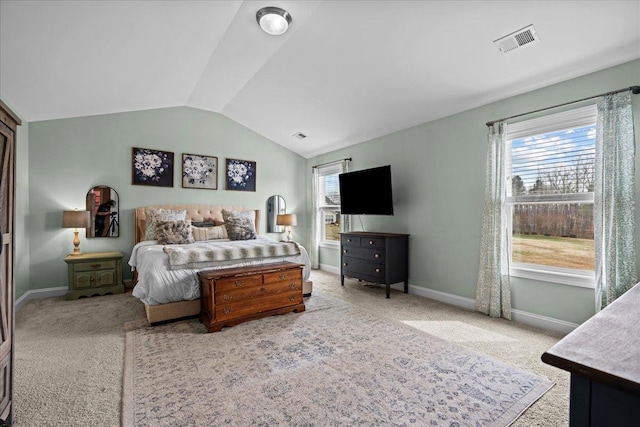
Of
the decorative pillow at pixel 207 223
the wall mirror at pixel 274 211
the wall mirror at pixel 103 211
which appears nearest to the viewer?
the wall mirror at pixel 103 211

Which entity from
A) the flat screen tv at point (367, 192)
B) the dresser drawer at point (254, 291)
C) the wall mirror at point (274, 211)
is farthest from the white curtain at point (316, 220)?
the dresser drawer at point (254, 291)

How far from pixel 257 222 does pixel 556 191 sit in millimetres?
4693

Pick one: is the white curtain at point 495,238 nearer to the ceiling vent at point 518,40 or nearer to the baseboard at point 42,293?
the ceiling vent at point 518,40

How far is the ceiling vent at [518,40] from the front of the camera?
2.59m

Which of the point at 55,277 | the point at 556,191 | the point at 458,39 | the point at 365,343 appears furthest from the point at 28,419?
the point at 556,191

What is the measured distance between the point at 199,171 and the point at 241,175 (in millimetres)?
769

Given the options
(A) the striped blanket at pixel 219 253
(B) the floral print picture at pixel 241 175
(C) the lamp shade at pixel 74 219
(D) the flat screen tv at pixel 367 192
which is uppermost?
(B) the floral print picture at pixel 241 175

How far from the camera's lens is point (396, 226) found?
15.7 feet

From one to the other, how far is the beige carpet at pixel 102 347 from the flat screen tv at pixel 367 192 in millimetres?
1254

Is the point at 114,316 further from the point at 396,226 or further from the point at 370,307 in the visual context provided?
the point at 396,226

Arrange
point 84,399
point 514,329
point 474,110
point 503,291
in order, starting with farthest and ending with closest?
point 474,110, point 503,291, point 514,329, point 84,399

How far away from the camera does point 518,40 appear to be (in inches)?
106

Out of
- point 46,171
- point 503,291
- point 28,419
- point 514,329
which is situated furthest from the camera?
point 46,171

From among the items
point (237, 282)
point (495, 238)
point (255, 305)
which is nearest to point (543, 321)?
point (495, 238)
